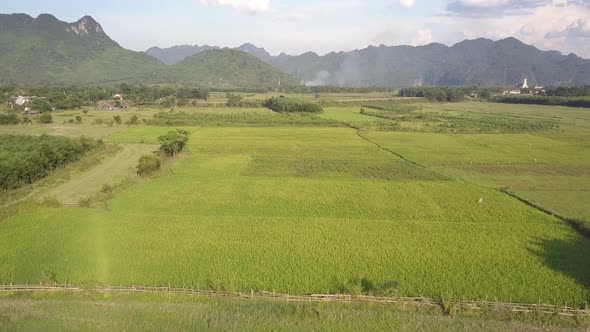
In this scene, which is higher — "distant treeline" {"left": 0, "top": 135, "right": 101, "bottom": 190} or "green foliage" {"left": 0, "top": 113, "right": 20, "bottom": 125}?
"green foliage" {"left": 0, "top": 113, "right": 20, "bottom": 125}

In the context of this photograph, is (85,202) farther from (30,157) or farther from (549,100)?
(549,100)

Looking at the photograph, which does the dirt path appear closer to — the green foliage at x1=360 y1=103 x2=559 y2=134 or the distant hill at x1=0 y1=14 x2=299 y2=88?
the green foliage at x1=360 y1=103 x2=559 y2=134

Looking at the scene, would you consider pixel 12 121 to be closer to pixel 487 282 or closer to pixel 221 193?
pixel 221 193

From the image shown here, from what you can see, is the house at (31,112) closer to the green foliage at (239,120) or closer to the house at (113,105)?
the house at (113,105)

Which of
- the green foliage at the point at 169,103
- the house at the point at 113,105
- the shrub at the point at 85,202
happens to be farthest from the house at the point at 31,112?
the shrub at the point at 85,202

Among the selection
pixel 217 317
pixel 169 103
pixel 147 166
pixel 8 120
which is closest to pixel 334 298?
pixel 217 317

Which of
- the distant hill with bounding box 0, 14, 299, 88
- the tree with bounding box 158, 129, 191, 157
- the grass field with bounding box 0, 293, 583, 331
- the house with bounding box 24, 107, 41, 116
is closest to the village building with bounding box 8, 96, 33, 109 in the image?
the house with bounding box 24, 107, 41, 116
